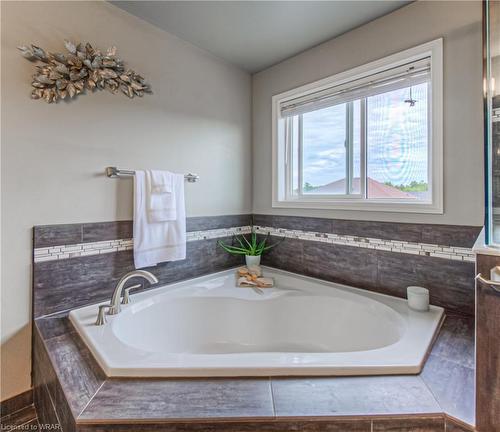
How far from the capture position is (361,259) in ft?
6.26

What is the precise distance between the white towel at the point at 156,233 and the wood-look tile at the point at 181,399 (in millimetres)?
912

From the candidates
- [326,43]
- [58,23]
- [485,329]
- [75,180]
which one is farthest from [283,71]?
[485,329]

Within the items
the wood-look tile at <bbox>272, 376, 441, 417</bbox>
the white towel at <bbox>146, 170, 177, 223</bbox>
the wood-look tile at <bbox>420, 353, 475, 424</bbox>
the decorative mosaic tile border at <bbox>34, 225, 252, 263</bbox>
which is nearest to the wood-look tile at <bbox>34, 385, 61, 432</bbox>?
the decorative mosaic tile border at <bbox>34, 225, 252, 263</bbox>

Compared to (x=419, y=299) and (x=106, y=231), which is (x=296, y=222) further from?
(x=106, y=231)

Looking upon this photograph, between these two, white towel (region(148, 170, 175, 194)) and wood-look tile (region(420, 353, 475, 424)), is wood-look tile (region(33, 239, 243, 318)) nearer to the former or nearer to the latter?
white towel (region(148, 170, 175, 194))

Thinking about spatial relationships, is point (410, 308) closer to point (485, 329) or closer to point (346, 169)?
point (485, 329)

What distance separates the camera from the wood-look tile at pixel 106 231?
63.6 inches

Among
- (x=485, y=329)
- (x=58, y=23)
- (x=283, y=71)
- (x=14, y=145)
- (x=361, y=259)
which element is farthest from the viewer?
(x=283, y=71)

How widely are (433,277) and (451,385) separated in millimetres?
799

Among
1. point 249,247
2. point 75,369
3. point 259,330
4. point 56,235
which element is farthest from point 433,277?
point 56,235

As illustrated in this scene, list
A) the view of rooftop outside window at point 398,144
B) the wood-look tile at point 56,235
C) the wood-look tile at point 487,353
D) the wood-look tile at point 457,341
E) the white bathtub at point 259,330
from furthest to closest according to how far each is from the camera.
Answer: the view of rooftop outside window at point 398,144
the wood-look tile at point 56,235
the wood-look tile at point 457,341
the white bathtub at point 259,330
the wood-look tile at point 487,353

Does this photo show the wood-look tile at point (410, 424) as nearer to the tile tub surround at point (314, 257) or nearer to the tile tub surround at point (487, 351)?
the tile tub surround at point (487, 351)

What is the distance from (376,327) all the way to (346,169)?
1.17m

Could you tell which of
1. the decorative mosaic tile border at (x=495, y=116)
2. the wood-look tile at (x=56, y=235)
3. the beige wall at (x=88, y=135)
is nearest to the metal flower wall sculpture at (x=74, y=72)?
the beige wall at (x=88, y=135)
